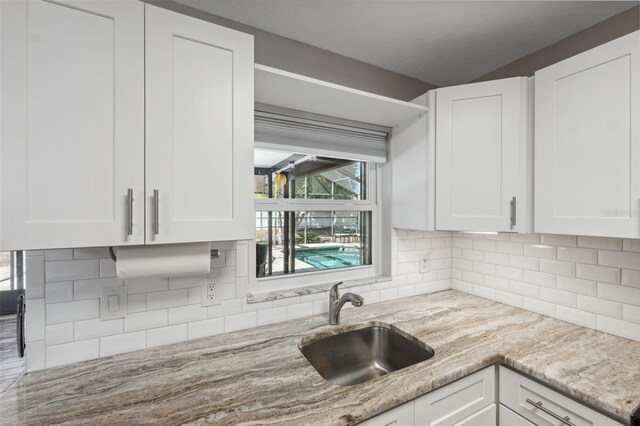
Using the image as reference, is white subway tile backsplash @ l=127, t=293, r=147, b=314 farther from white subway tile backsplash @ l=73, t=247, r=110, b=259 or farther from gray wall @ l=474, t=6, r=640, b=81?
gray wall @ l=474, t=6, r=640, b=81

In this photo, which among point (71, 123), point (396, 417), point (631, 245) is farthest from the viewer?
point (631, 245)

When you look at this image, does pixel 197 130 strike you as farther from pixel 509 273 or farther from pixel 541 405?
pixel 509 273

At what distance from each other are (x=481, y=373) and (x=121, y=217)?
1518 mm

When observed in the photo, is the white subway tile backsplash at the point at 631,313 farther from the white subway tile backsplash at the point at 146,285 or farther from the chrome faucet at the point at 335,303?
the white subway tile backsplash at the point at 146,285

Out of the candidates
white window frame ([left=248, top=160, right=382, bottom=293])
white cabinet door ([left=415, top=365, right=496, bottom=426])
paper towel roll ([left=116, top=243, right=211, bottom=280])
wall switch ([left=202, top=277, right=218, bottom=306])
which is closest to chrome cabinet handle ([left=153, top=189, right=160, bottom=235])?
paper towel roll ([left=116, top=243, right=211, bottom=280])

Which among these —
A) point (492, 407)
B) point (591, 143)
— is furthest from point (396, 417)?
point (591, 143)

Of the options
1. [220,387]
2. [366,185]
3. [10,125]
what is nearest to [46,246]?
[10,125]

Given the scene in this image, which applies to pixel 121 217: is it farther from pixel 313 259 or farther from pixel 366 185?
pixel 366 185

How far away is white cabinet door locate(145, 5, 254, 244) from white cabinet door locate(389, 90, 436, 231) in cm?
104

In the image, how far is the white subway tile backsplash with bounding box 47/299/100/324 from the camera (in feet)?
3.61

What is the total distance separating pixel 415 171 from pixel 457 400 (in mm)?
1174

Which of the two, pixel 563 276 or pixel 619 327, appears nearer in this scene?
pixel 619 327

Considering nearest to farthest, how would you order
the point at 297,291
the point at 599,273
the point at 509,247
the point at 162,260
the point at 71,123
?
the point at 71,123 → the point at 162,260 → the point at 599,273 → the point at 297,291 → the point at 509,247

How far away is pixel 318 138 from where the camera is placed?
5.51 ft
